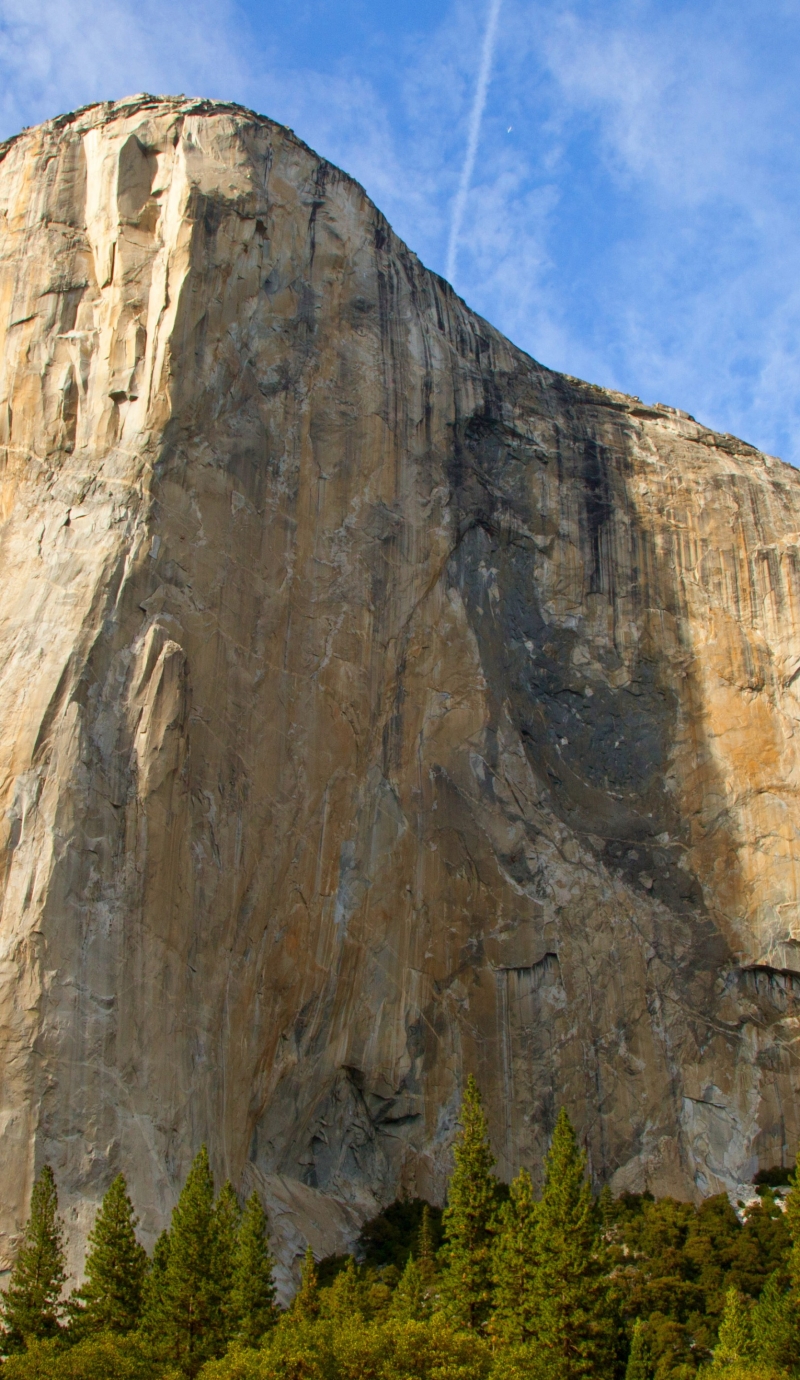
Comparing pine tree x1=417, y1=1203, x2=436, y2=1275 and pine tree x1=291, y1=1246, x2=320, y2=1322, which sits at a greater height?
pine tree x1=417, y1=1203, x2=436, y2=1275

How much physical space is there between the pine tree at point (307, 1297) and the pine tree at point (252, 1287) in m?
0.49

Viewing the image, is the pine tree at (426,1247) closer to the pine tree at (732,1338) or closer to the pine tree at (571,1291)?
the pine tree at (571,1291)

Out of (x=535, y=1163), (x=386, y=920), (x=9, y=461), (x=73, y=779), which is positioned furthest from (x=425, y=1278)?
(x=9, y=461)

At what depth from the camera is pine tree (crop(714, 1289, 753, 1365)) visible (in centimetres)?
2814

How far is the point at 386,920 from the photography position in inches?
1436

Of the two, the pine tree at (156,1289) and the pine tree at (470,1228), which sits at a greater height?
the pine tree at (470,1228)

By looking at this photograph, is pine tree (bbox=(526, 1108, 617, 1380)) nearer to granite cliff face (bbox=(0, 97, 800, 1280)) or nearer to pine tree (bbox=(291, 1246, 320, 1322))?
pine tree (bbox=(291, 1246, 320, 1322))

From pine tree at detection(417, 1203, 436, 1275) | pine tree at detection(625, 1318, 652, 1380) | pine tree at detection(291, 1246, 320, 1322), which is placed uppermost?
pine tree at detection(417, 1203, 436, 1275)

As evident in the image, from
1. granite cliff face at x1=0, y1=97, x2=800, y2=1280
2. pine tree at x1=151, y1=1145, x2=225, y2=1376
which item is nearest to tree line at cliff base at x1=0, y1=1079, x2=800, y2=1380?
pine tree at x1=151, y1=1145, x2=225, y2=1376

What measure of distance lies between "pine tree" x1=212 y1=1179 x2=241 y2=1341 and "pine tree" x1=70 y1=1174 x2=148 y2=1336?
1.38 m

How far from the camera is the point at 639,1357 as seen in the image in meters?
28.9

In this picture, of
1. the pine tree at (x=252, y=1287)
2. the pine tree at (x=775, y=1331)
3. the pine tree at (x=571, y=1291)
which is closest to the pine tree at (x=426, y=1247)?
the pine tree at (x=571, y=1291)

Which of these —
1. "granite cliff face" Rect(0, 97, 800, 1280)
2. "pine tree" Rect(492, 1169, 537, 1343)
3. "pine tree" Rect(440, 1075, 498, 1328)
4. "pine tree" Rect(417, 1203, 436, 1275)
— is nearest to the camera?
"pine tree" Rect(492, 1169, 537, 1343)

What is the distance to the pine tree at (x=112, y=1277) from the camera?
2653 cm
